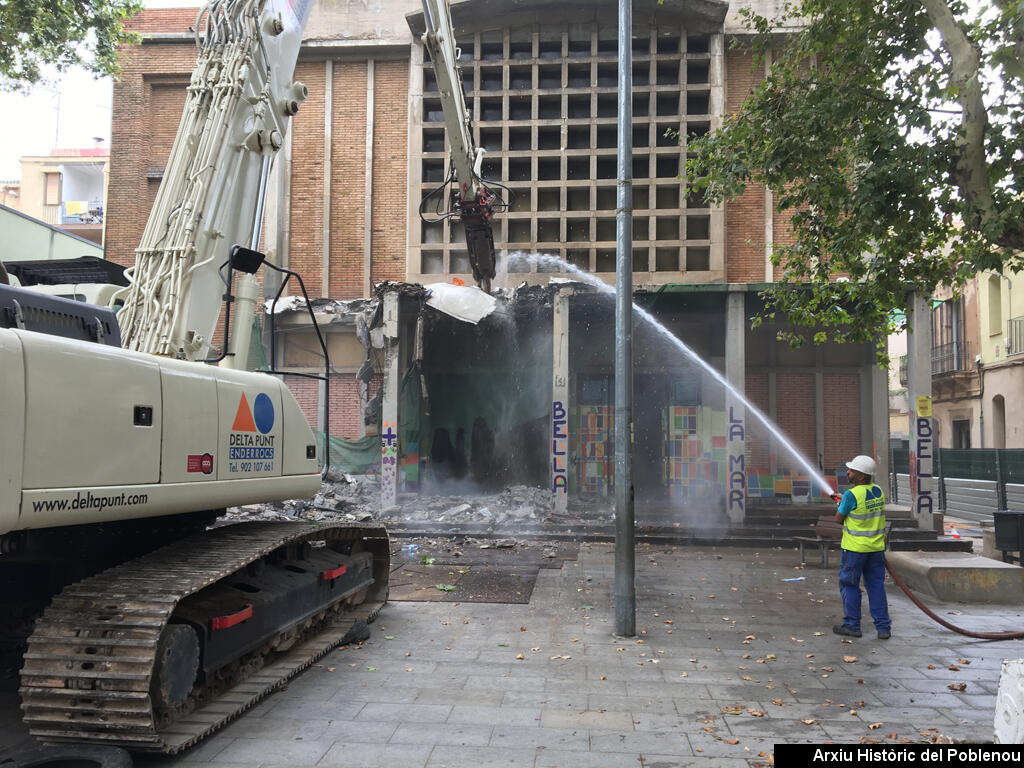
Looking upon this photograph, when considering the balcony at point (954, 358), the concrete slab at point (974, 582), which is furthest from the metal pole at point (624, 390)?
the balcony at point (954, 358)

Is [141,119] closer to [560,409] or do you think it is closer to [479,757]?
[560,409]

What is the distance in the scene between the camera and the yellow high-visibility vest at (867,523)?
7051 millimetres

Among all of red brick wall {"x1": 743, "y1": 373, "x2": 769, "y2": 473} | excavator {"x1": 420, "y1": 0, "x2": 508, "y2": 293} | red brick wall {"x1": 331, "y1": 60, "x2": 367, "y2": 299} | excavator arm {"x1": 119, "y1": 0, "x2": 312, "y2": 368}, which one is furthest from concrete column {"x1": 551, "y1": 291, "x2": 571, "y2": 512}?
excavator arm {"x1": 119, "y1": 0, "x2": 312, "y2": 368}

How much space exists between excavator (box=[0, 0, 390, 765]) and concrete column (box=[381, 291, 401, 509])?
652 centimetres

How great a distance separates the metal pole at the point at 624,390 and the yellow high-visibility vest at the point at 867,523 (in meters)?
2.17

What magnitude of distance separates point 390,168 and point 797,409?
10.7 m

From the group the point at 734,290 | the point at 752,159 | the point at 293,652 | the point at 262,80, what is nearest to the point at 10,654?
the point at 293,652

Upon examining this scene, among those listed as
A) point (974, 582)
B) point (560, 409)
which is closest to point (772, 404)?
point (560, 409)

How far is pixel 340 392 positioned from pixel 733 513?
8851 mm

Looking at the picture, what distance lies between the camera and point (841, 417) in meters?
16.0

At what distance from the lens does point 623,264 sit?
725 cm

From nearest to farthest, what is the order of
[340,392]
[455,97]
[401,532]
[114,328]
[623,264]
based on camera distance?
Result: [114,328] < [623,264] < [455,97] < [401,532] < [340,392]

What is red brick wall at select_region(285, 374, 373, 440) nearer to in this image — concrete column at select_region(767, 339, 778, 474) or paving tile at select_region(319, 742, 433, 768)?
concrete column at select_region(767, 339, 778, 474)

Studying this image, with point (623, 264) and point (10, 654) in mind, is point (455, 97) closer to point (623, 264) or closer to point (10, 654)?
point (623, 264)
